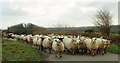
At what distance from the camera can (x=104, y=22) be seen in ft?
75.0

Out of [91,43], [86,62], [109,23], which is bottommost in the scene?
[86,62]

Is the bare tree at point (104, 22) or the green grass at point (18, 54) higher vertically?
the bare tree at point (104, 22)

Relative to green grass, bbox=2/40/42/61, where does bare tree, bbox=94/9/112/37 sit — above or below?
above

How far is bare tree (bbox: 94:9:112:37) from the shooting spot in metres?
21.9

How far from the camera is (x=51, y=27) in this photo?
45906mm

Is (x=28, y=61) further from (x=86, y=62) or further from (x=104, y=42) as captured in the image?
(x=104, y=42)

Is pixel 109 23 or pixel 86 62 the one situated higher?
pixel 109 23

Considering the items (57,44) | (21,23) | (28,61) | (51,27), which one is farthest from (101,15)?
(21,23)

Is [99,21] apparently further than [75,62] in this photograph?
Yes

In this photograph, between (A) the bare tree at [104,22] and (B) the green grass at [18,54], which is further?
(A) the bare tree at [104,22]

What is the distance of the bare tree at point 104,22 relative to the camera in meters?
21.9

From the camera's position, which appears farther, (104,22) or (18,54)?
(104,22)

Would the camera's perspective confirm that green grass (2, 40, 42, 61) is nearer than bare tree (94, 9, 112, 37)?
Yes

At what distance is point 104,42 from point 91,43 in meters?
1.32
